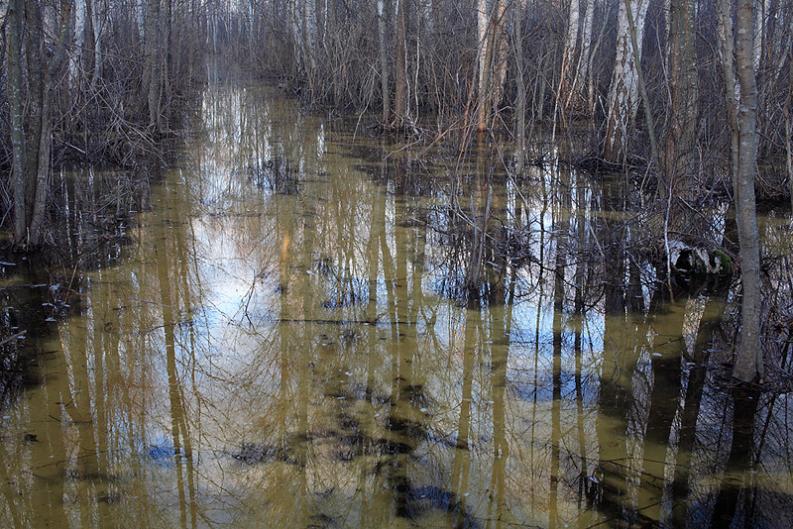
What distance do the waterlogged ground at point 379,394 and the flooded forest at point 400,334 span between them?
0.02m

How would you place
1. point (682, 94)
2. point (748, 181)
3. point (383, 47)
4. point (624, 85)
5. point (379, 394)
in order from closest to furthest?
point (748, 181), point (379, 394), point (682, 94), point (624, 85), point (383, 47)

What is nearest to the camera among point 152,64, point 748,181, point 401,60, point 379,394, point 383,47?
point 748,181

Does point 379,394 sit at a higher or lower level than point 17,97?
lower

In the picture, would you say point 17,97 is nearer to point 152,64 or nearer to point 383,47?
point 152,64

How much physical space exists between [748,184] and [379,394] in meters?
2.05

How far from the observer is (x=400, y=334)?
4.43m

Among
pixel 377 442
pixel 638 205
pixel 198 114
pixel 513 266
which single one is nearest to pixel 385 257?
pixel 513 266

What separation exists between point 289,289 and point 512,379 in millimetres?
1829

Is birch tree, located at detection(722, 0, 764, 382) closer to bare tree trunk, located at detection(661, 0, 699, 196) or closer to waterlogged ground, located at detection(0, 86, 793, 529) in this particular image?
waterlogged ground, located at detection(0, 86, 793, 529)

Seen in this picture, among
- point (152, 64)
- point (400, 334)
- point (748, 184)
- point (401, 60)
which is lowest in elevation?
point (400, 334)

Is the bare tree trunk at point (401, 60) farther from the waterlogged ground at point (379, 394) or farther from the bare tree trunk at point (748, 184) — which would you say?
the bare tree trunk at point (748, 184)

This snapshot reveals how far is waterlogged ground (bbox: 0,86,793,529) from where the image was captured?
2891mm

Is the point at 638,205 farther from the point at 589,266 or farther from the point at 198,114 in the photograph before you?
the point at 198,114

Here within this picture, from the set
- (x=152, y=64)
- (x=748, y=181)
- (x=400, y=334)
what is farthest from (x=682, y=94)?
(x=152, y=64)
